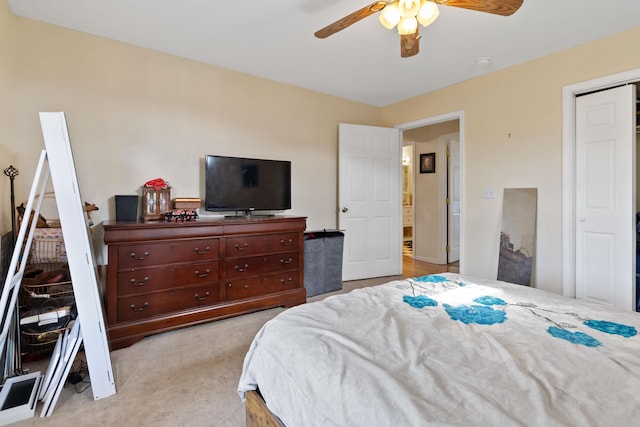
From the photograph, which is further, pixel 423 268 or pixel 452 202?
pixel 452 202

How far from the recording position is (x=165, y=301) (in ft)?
8.25

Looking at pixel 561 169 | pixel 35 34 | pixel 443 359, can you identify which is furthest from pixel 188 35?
pixel 561 169

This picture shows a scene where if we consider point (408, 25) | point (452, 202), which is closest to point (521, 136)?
point (408, 25)

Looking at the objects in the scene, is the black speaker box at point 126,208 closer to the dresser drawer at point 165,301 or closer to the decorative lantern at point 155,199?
the decorative lantern at point 155,199

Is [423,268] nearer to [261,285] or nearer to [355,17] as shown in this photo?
[261,285]

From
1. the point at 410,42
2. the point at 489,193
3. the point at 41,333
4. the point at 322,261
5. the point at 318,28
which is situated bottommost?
the point at 41,333

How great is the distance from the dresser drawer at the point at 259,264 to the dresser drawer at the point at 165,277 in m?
0.15

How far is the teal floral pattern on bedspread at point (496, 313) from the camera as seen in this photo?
3.78 feet

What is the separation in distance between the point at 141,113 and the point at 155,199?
83 centimetres

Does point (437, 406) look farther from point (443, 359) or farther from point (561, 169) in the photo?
point (561, 169)

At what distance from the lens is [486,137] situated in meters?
3.46

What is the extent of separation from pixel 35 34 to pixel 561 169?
183 inches

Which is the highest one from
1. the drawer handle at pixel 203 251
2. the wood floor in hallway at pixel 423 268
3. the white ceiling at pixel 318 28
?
the white ceiling at pixel 318 28

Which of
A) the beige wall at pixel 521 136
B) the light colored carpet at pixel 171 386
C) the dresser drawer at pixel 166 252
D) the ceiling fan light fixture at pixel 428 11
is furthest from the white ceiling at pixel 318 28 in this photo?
the light colored carpet at pixel 171 386
